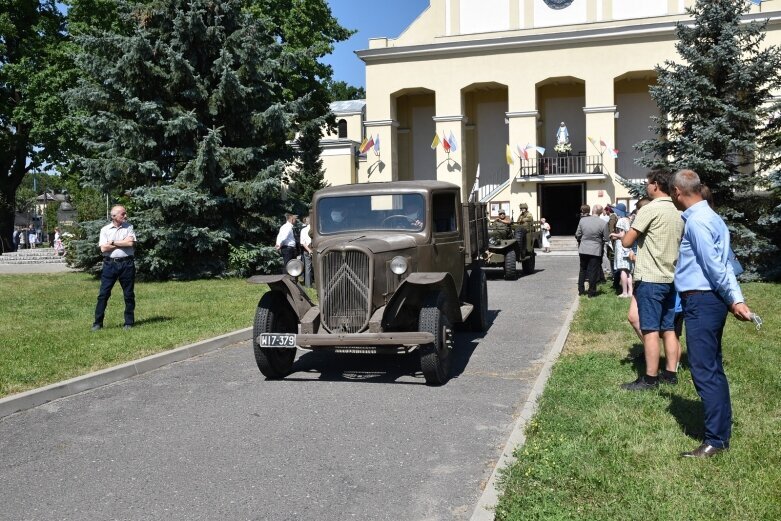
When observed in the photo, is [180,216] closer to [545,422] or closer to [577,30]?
[545,422]

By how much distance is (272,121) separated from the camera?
1905 centimetres

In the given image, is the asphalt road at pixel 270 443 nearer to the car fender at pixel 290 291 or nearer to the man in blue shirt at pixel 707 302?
the car fender at pixel 290 291

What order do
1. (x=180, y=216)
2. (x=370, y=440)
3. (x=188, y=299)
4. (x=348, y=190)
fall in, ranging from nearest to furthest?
(x=370, y=440)
(x=348, y=190)
(x=188, y=299)
(x=180, y=216)

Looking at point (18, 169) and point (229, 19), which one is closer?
point (229, 19)

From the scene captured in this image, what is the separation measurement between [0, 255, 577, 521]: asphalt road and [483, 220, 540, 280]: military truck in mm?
8994

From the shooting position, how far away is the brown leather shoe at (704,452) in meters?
4.57

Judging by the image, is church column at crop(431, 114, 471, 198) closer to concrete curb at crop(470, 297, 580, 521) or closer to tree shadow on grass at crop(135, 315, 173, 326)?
tree shadow on grass at crop(135, 315, 173, 326)

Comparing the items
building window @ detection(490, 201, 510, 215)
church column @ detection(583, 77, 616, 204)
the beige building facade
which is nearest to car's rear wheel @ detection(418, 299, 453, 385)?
building window @ detection(490, 201, 510, 215)

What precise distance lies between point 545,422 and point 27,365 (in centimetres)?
580

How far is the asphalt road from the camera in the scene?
14.0 feet

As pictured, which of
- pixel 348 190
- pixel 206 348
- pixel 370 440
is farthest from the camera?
pixel 206 348

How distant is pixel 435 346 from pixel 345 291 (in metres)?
1.06

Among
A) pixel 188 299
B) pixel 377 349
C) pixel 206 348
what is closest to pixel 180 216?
pixel 188 299

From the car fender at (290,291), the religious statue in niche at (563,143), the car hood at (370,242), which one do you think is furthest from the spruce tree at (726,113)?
the religious statue in niche at (563,143)
